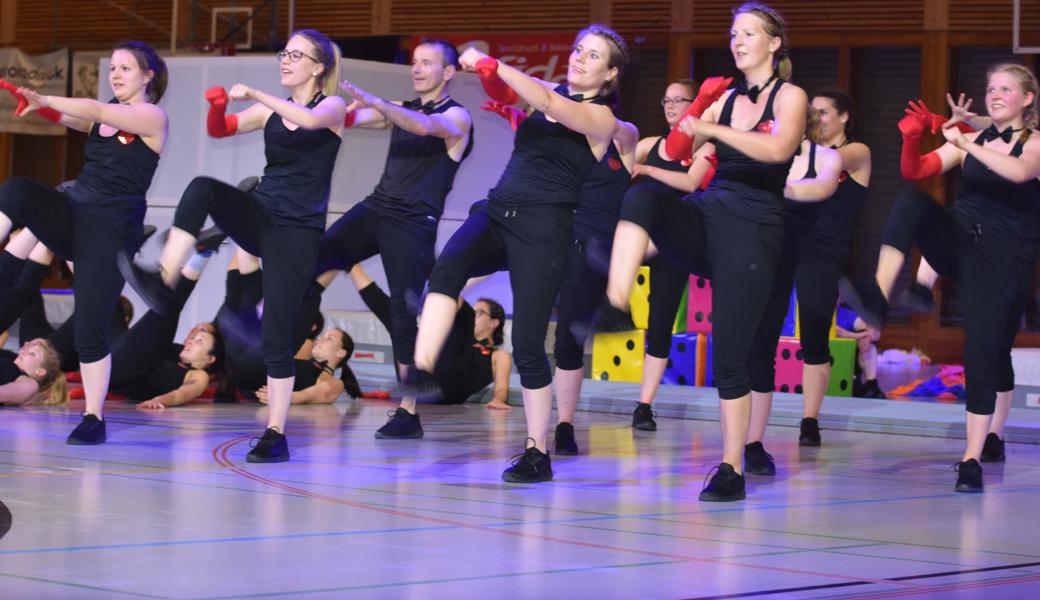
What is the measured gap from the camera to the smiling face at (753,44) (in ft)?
16.0

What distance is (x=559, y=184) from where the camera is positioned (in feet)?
16.9

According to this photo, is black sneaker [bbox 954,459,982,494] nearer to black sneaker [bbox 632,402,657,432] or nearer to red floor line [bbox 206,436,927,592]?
red floor line [bbox 206,436,927,592]

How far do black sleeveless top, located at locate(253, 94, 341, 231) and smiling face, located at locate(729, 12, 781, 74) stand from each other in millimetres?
1704

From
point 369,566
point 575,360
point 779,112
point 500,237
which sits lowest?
point 369,566

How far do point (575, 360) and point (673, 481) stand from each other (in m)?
1.00

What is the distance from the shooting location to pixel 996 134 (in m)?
5.56

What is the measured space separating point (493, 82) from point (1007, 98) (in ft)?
6.85

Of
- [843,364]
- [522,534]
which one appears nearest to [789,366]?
[843,364]

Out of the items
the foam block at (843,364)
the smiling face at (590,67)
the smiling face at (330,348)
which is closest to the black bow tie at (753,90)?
the smiling face at (590,67)

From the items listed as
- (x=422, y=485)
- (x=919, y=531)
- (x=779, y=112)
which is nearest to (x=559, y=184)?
(x=779, y=112)

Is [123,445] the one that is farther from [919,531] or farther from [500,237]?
[919,531]

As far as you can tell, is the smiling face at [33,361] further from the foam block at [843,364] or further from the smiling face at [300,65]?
the foam block at [843,364]

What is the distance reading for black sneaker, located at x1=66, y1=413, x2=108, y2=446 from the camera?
19.1 feet

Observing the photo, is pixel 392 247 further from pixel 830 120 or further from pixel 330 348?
pixel 330 348
